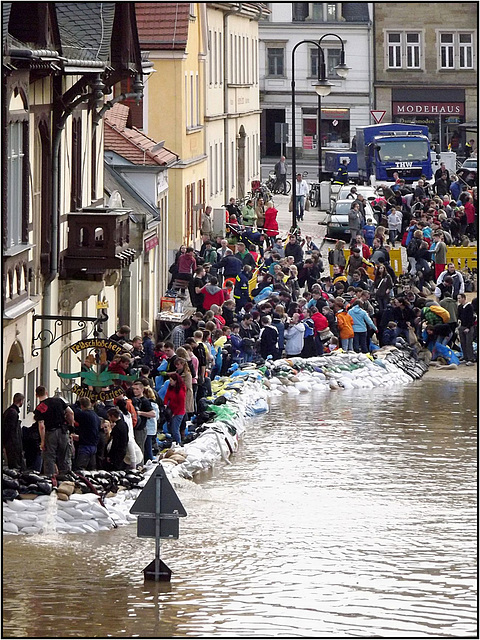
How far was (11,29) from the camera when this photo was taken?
69.8 feet

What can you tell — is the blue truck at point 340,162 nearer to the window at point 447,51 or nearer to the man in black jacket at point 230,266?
the window at point 447,51

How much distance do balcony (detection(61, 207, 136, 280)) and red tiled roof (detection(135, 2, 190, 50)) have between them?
16.7 m

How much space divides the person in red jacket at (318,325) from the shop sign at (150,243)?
3.50 metres

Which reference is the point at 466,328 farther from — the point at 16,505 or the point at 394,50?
the point at 394,50

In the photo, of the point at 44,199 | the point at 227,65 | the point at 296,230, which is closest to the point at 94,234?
the point at 44,199

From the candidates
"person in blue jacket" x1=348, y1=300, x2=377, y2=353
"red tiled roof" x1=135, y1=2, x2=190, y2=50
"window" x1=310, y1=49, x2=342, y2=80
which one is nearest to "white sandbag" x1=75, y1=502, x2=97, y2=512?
"person in blue jacket" x1=348, y1=300, x2=377, y2=353

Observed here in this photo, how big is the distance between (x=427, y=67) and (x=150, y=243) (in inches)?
2092

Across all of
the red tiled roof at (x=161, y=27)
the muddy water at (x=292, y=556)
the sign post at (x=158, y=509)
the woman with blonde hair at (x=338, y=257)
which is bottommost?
the muddy water at (x=292, y=556)

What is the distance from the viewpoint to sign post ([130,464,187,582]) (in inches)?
624

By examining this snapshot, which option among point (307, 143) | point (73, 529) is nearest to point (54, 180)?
point (73, 529)

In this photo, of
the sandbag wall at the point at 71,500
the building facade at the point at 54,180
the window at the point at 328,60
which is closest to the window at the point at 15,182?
the building facade at the point at 54,180

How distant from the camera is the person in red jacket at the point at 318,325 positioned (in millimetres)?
30750

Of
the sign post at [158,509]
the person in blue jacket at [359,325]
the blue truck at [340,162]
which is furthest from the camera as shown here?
the blue truck at [340,162]

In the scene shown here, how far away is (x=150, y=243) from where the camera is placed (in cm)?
3222
